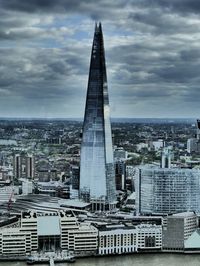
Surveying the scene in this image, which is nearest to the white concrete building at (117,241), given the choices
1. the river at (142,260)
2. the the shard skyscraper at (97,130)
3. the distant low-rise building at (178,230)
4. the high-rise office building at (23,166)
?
the river at (142,260)

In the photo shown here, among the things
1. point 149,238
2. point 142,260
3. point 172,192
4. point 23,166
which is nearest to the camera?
point 142,260

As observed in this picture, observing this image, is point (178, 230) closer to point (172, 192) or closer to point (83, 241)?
point (83, 241)

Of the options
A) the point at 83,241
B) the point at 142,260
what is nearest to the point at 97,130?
the point at 83,241

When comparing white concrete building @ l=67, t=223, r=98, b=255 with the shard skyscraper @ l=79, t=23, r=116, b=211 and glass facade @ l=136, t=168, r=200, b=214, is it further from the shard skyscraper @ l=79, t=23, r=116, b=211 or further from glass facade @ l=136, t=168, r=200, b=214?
the shard skyscraper @ l=79, t=23, r=116, b=211

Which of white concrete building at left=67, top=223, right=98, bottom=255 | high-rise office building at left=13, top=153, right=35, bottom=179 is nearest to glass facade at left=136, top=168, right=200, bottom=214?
white concrete building at left=67, top=223, right=98, bottom=255

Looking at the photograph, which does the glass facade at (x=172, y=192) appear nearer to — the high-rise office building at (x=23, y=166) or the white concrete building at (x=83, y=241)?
the white concrete building at (x=83, y=241)

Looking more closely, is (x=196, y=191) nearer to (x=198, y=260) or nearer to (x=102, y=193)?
(x=102, y=193)

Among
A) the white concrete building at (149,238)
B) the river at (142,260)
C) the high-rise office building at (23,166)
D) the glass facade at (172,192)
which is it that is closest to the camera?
the river at (142,260)
